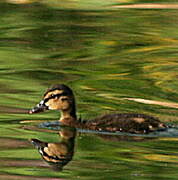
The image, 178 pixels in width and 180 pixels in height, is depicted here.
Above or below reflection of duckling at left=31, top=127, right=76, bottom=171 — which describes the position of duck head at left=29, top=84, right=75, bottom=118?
above

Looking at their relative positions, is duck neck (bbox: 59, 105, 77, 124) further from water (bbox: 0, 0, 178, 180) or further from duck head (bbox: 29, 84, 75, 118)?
water (bbox: 0, 0, 178, 180)

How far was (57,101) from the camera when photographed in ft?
33.0

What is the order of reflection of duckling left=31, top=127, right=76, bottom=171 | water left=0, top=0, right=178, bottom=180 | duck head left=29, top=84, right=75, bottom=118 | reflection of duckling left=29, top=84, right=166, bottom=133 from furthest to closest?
duck head left=29, top=84, right=75, bottom=118 < reflection of duckling left=29, top=84, right=166, bottom=133 < reflection of duckling left=31, top=127, right=76, bottom=171 < water left=0, top=0, right=178, bottom=180

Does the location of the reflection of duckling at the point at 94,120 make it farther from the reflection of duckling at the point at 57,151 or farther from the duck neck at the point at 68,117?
the reflection of duckling at the point at 57,151

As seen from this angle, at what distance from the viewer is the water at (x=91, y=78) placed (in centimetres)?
858

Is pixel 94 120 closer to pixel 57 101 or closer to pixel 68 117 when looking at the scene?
pixel 68 117

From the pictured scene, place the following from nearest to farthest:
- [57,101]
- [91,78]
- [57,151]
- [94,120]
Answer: [57,151]
[94,120]
[57,101]
[91,78]

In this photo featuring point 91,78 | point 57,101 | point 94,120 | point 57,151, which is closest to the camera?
point 57,151

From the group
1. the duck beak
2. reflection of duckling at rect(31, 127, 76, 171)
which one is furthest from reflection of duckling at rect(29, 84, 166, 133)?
reflection of duckling at rect(31, 127, 76, 171)

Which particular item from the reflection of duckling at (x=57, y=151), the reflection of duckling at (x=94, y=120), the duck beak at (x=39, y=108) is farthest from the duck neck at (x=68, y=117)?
the reflection of duckling at (x=57, y=151)

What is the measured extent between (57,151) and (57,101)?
1030 millimetres

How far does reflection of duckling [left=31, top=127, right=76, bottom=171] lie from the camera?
8.69 m

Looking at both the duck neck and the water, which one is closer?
the water

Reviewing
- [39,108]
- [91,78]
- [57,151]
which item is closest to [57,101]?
[39,108]
